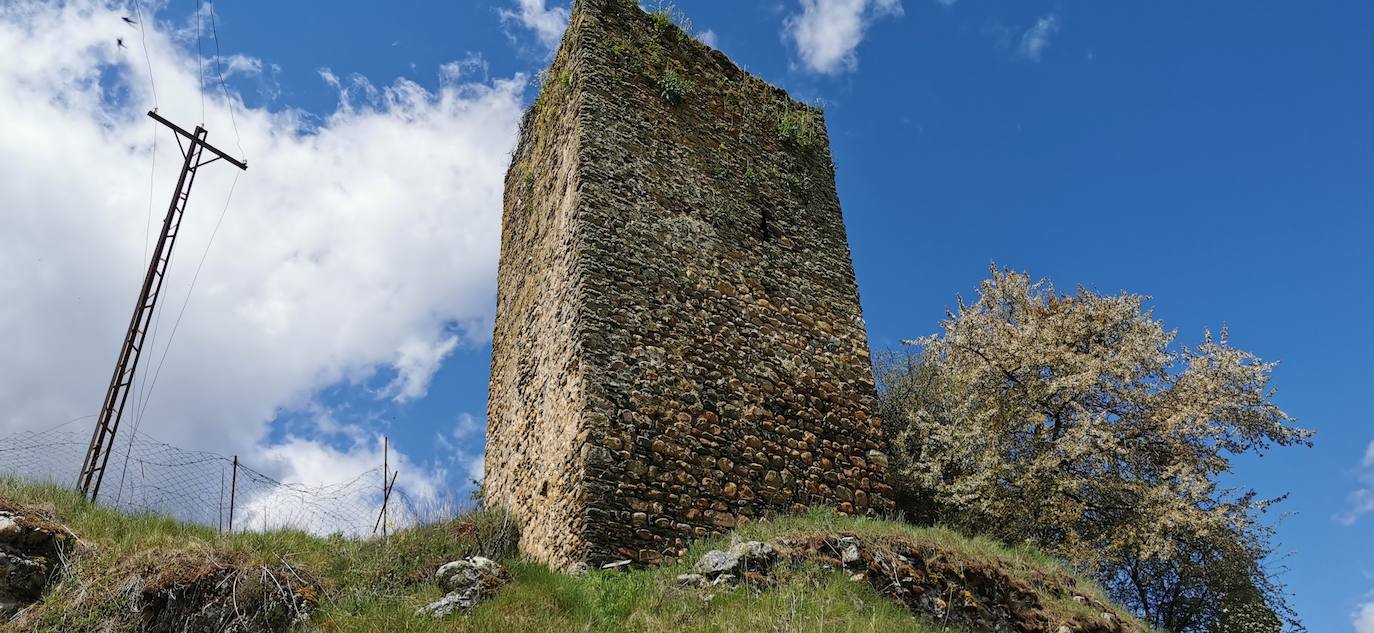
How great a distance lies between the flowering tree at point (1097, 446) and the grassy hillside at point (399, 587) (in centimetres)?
387

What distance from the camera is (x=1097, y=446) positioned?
504 inches

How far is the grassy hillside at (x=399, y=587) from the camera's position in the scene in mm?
6848

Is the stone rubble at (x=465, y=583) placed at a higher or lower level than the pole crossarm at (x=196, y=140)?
lower

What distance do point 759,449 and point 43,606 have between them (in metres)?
6.79

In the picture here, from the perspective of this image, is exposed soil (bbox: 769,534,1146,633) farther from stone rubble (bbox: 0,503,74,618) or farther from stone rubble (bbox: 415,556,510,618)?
stone rubble (bbox: 0,503,74,618)

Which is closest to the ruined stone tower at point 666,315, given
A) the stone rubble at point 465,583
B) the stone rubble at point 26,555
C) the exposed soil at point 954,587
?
the stone rubble at point 465,583

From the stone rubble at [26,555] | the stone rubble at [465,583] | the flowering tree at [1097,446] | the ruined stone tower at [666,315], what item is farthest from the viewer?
the flowering tree at [1097,446]

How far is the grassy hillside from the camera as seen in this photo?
6848mm

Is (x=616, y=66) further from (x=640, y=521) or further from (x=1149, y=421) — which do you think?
(x=1149, y=421)

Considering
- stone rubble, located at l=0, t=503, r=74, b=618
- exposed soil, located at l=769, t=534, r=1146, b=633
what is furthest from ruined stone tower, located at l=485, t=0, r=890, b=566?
stone rubble, located at l=0, t=503, r=74, b=618

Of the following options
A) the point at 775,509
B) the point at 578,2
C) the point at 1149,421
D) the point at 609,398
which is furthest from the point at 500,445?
the point at 1149,421

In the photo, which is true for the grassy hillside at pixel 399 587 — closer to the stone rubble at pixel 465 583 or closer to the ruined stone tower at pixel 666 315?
the stone rubble at pixel 465 583

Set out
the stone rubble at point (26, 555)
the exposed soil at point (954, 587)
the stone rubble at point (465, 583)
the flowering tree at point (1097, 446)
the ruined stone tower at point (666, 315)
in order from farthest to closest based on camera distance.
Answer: the flowering tree at point (1097, 446)
the ruined stone tower at point (666, 315)
the exposed soil at point (954, 587)
the stone rubble at point (465, 583)
the stone rubble at point (26, 555)

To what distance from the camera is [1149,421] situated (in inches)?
516
